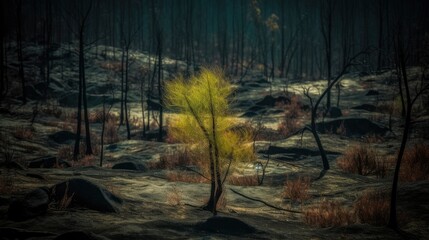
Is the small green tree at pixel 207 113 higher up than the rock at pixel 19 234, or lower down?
higher up

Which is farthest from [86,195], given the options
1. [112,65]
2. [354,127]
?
[112,65]

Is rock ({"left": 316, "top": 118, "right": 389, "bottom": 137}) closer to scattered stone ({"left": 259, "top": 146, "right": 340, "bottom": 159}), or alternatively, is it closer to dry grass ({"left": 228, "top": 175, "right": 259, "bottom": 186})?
scattered stone ({"left": 259, "top": 146, "right": 340, "bottom": 159})

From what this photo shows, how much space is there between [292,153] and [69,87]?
82.8ft

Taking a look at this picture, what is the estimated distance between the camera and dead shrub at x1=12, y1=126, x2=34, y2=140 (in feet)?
54.8

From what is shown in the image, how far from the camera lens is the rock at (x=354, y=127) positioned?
57.5 feet

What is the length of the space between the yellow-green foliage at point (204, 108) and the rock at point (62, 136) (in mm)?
12610

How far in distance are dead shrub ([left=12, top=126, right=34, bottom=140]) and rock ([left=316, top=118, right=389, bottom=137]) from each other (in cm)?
1369

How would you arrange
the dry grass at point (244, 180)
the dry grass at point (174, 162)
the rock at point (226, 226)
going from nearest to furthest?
the rock at point (226, 226)
the dry grass at point (244, 180)
the dry grass at point (174, 162)

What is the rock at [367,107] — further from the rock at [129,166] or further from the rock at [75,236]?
the rock at [75,236]

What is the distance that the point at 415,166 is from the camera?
10.2 meters

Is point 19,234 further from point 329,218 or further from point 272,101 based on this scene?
point 272,101

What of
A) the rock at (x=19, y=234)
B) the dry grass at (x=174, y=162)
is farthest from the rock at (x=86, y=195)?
the dry grass at (x=174, y=162)

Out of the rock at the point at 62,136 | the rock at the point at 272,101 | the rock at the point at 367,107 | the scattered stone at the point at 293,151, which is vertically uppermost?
the rock at the point at 272,101

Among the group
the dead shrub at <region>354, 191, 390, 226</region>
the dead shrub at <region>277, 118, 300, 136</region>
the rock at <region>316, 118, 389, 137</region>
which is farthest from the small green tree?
the rock at <region>316, 118, 389, 137</region>
